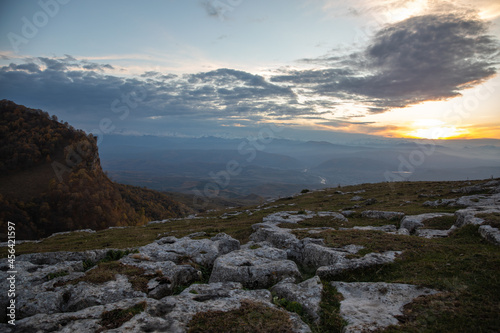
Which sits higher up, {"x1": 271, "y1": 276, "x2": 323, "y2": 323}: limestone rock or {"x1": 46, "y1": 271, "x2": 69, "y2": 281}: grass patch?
{"x1": 271, "y1": 276, "x2": 323, "y2": 323}: limestone rock

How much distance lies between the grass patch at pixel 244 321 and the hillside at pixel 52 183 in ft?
365

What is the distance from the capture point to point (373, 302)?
9328 millimetres

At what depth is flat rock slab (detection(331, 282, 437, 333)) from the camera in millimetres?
7816

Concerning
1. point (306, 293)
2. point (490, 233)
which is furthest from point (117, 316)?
point (490, 233)

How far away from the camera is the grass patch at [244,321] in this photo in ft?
24.3

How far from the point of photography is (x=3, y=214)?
269 feet

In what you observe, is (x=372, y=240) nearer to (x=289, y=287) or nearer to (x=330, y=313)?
(x=289, y=287)

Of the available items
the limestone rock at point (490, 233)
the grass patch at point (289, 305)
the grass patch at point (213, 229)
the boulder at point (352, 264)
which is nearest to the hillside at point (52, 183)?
the grass patch at point (213, 229)

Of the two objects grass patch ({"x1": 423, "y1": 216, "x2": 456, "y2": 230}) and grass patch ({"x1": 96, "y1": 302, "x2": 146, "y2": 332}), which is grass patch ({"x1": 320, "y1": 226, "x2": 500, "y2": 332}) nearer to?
grass patch ({"x1": 423, "y1": 216, "x2": 456, "y2": 230})

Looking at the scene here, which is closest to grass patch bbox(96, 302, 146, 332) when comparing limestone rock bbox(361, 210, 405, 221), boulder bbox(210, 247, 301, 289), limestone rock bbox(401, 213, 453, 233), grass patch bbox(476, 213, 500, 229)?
boulder bbox(210, 247, 301, 289)

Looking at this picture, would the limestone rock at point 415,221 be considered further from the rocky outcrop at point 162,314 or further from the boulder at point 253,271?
the rocky outcrop at point 162,314

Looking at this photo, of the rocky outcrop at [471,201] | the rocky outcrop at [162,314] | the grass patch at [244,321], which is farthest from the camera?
the rocky outcrop at [471,201]

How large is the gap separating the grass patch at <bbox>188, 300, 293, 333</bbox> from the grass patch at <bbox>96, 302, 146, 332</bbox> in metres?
2.38

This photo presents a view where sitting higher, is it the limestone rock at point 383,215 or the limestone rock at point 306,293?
the limestone rock at point 306,293
